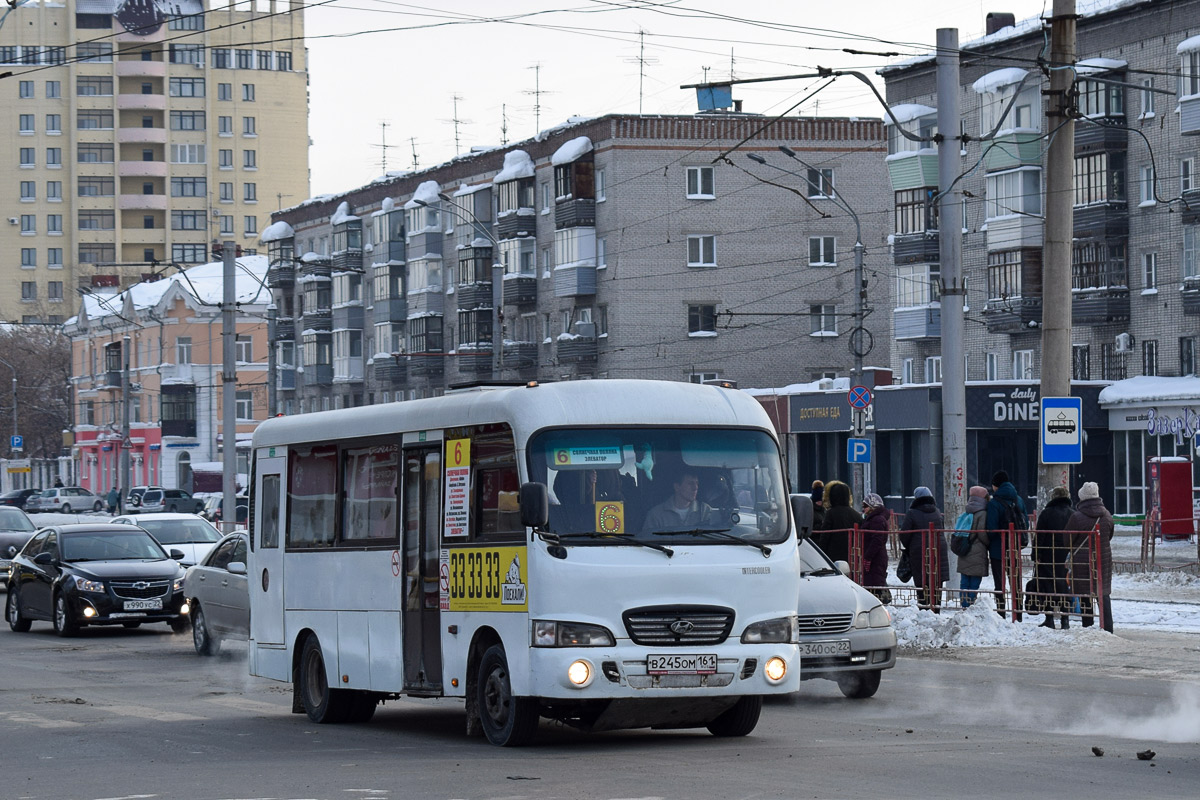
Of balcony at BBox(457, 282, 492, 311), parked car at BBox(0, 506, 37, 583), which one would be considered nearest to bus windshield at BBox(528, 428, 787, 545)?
parked car at BBox(0, 506, 37, 583)

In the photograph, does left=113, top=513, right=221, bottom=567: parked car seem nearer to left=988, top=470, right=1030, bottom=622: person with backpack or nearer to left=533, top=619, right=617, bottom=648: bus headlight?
left=988, top=470, right=1030, bottom=622: person with backpack

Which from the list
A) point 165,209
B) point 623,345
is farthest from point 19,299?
point 623,345

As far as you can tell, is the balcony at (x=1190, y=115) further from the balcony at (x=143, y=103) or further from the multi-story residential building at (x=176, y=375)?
the balcony at (x=143, y=103)

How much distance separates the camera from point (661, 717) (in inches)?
472

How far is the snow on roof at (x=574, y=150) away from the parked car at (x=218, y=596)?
51908 mm

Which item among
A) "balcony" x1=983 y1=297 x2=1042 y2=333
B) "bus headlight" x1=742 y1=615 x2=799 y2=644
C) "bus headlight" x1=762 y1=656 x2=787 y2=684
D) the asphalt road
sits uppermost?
"balcony" x1=983 y1=297 x2=1042 y2=333

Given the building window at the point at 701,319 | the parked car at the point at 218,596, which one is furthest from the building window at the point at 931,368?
the parked car at the point at 218,596

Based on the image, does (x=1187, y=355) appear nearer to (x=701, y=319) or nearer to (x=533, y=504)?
(x=701, y=319)

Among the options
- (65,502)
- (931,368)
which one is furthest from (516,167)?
(65,502)

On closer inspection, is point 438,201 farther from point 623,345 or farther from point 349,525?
point 349,525

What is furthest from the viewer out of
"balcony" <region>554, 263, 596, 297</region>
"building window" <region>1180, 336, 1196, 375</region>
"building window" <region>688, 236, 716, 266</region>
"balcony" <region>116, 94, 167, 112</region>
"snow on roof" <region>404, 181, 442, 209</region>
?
"balcony" <region>116, 94, 167, 112</region>

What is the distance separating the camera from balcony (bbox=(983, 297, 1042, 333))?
184ft

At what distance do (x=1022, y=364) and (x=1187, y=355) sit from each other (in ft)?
20.8

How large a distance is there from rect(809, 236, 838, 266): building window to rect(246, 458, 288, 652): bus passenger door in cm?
5833
